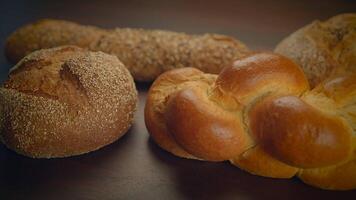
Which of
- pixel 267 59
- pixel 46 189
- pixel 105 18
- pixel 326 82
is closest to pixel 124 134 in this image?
pixel 46 189

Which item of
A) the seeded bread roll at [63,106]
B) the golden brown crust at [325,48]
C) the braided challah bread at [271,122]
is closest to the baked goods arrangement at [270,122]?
the braided challah bread at [271,122]

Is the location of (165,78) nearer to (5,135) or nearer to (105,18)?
(5,135)

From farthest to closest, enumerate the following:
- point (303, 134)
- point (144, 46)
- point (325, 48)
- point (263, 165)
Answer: point (144, 46) → point (325, 48) → point (263, 165) → point (303, 134)

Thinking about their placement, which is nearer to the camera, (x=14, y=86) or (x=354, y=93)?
(x=354, y=93)

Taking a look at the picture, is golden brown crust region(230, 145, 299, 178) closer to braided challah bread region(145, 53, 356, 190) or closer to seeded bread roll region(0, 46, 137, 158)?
braided challah bread region(145, 53, 356, 190)

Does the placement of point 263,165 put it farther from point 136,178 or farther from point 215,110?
point 136,178

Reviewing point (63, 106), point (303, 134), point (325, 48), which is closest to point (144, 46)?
point (63, 106)
